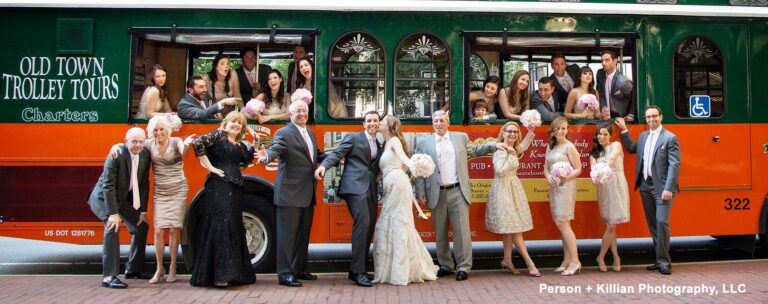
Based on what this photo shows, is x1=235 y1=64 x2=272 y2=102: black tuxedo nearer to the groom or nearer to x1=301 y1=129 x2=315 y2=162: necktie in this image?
x1=301 y1=129 x2=315 y2=162: necktie

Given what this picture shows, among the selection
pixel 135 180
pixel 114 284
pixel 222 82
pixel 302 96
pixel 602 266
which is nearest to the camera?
pixel 114 284

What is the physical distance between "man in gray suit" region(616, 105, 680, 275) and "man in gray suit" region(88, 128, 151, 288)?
533 centimetres

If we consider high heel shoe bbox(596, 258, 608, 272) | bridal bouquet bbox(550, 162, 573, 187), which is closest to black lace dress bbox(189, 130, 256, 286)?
bridal bouquet bbox(550, 162, 573, 187)

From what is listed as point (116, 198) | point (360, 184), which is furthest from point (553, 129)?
point (116, 198)

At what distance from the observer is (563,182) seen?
23.3ft

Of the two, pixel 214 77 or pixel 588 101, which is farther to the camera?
pixel 214 77

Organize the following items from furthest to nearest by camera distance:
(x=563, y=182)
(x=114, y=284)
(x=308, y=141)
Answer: (x=563, y=182) → (x=308, y=141) → (x=114, y=284)

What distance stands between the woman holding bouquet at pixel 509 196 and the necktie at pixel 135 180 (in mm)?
3637

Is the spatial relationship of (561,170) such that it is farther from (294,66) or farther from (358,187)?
(294,66)

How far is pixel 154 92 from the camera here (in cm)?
720

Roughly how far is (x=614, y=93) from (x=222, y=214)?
15.2 ft

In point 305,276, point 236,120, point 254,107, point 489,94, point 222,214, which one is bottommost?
point 305,276

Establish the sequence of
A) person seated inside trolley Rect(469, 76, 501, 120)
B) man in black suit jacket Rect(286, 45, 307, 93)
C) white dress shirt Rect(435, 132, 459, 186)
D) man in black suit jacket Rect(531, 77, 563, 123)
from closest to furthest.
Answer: white dress shirt Rect(435, 132, 459, 186) → man in black suit jacket Rect(286, 45, 307, 93) → person seated inside trolley Rect(469, 76, 501, 120) → man in black suit jacket Rect(531, 77, 563, 123)

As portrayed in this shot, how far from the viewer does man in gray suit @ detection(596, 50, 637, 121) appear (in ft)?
25.2
